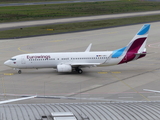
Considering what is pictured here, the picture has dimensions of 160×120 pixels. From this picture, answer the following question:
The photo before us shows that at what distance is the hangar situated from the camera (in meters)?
17.8

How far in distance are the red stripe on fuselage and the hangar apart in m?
26.0

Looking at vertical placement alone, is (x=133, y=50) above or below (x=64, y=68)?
above

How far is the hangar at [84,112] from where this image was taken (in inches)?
699

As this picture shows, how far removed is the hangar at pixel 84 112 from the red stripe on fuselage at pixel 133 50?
2604 centimetres

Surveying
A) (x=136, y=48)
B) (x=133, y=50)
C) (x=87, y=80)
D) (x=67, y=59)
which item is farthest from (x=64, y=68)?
(x=136, y=48)

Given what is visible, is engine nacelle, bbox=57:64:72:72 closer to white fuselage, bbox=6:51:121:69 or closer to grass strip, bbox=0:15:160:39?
white fuselage, bbox=6:51:121:69

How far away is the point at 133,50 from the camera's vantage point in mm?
47656

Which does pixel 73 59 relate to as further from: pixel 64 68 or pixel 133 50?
pixel 133 50

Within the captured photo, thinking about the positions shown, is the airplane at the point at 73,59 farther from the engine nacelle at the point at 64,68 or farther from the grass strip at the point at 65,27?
the grass strip at the point at 65,27

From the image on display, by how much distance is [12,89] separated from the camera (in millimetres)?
38875

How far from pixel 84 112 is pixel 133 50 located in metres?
30.1

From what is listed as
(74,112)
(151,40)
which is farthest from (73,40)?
(74,112)

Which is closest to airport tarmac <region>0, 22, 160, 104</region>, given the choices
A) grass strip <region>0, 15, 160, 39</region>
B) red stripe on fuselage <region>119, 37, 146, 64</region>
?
red stripe on fuselage <region>119, 37, 146, 64</region>

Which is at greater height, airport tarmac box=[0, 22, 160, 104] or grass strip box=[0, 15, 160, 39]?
grass strip box=[0, 15, 160, 39]
